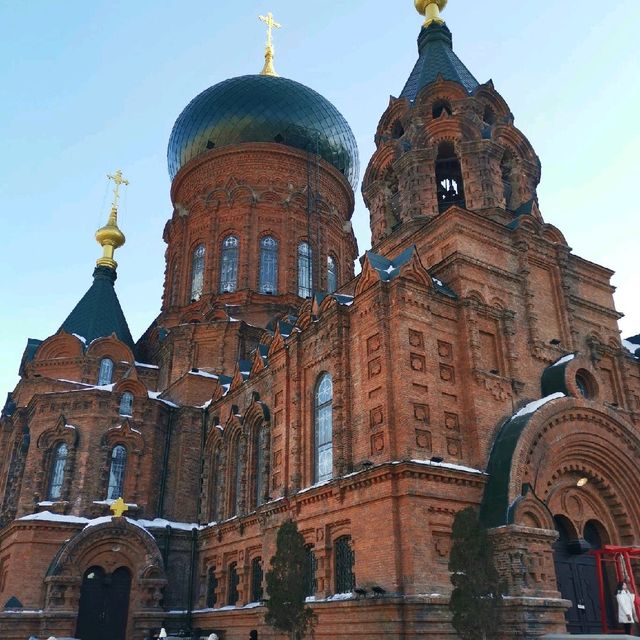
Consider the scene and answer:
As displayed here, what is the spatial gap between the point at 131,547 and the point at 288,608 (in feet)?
24.6

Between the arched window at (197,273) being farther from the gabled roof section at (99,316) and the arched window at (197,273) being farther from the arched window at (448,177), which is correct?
the arched window at (448,177)

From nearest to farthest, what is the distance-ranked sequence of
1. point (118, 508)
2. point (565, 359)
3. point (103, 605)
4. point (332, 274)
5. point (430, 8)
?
point (565, 359), point (103, 605), point (118, 508), point (430, 8), point (332, 274)

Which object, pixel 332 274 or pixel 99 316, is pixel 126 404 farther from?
pixel 332 274

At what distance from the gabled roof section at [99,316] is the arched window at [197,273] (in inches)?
109

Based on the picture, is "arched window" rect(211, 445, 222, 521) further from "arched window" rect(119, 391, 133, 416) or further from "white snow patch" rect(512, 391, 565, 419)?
"white snow patch" rect(512, 391, 565, 419)

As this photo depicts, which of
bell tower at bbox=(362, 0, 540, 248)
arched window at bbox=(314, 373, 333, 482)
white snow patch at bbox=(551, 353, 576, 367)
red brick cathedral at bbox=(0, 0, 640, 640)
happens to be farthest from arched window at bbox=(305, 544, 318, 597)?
bell tower at bbox=(362, 0, 540, 248)

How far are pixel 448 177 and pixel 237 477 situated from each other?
1020 cm

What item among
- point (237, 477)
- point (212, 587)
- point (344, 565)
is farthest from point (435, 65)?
point (212, 587)

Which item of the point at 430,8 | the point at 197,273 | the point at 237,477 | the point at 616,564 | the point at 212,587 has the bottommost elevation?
the point at 212,587

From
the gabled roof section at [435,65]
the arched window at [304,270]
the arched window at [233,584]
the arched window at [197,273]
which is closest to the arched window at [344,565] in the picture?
the arched window at [233,584]

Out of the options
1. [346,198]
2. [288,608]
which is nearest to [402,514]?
[288,608]

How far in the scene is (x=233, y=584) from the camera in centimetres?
1770

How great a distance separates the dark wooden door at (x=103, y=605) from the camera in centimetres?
1759

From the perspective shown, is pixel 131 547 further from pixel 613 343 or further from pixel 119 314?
pixel 613 343
